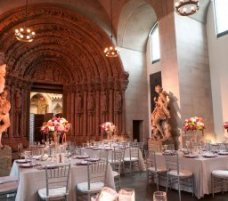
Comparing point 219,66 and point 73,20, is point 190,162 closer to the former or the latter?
point 219,66

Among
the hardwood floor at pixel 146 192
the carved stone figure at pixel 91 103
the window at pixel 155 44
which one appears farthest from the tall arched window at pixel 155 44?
the hardwood floor at pixel 146 192

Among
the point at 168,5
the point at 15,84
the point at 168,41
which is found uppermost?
the point at 168,5

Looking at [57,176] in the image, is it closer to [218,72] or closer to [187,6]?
[187,6]

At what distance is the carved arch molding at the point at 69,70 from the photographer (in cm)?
1138

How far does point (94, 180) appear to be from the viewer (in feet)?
13.5

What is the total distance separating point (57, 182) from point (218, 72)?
8.87 metres

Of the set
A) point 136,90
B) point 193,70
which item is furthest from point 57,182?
point 136,90

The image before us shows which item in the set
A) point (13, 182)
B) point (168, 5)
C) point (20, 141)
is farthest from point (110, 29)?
point (13, 182)

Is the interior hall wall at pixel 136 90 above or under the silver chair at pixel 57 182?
above

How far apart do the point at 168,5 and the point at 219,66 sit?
11.4 feet

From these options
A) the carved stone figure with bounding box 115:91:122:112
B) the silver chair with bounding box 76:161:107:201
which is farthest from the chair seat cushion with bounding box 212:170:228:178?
the carved stone figure with bounding box 115:91:122:112

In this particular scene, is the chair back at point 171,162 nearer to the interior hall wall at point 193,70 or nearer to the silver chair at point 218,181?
the silver chair at point 218,181

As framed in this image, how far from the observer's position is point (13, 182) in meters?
4.28

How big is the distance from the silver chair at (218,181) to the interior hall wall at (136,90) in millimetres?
7376
